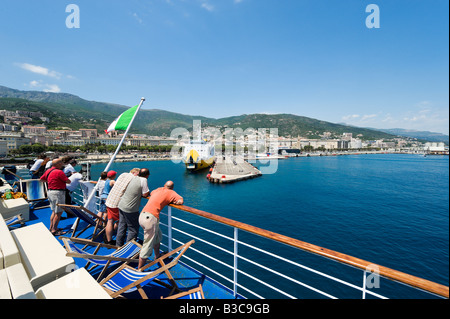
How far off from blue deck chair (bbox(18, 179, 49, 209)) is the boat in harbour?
1377 inches

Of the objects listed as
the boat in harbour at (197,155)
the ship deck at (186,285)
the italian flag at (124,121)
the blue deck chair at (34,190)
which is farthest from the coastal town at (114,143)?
the ship deck at (186,285)

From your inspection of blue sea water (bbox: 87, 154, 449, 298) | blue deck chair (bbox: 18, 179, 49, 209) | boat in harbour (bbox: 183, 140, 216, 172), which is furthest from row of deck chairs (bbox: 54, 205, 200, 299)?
boat in harbour (bbox: 183, 140, 216, 172)

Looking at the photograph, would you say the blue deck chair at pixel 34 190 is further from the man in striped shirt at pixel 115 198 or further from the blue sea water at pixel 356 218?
the blue sea water at pixel 356 218

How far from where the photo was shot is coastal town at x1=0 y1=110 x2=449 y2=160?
71.6 meters

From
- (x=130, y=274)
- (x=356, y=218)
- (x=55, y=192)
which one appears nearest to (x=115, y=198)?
(x=130, y=274)

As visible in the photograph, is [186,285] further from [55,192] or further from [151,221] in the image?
[55,192]

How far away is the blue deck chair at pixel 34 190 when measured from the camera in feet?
16.8

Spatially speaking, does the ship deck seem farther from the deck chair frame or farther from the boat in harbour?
the boat in harbour

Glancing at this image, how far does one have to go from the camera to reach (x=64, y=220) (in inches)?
177

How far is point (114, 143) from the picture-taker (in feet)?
347

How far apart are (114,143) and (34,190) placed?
113478 mm

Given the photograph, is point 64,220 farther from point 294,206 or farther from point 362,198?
point 362,198

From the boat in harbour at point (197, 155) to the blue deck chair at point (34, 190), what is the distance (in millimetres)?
34974

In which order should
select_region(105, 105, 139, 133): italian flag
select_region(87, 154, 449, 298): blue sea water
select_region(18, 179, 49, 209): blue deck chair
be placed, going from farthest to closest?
select_region(87, 154, 449, 298): blue sea water < select_region(18, 179, 49, 209): blue deck chair < select_region(105, 105, 139, 133): italian flag
